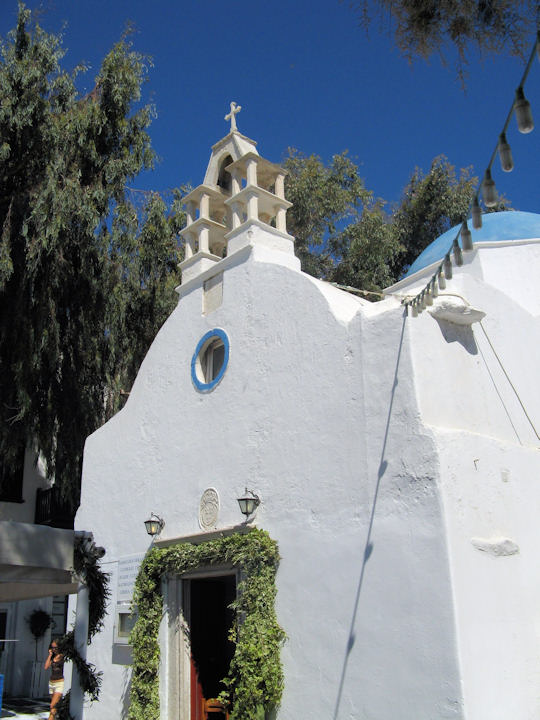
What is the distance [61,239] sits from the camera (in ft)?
37.6

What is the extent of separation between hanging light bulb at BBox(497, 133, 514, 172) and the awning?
4689 mm

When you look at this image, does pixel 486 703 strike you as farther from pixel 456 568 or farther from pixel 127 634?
pixel 127 634

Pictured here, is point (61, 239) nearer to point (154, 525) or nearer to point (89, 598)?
point (154, 525)

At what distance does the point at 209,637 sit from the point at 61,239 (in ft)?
22.7

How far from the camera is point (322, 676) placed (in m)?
6.45

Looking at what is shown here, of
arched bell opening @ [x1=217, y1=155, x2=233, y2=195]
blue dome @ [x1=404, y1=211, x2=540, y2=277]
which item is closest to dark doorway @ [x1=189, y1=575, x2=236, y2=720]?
A: blue dome @ [x1=404, y1=211, x2=540, y2=277]

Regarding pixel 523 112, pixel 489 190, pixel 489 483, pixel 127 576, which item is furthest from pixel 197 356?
pixel 523 112

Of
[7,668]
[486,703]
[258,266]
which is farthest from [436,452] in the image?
[7,668]

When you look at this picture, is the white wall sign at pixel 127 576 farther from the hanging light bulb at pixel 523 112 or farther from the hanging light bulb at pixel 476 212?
the hanging light bulb at pixel 523 112

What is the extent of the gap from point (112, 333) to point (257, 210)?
15.7 feet

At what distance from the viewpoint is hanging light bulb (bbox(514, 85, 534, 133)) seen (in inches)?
130

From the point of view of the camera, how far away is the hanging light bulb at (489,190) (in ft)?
12.1

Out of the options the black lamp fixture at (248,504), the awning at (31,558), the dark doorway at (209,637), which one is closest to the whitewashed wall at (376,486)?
the black lamp fixture at (248,504)

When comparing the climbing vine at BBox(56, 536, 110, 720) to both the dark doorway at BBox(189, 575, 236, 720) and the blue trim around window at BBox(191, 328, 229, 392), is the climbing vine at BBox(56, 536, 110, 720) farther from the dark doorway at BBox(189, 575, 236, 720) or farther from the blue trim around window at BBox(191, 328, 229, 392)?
the blue trim around window at BBox(191, 328, 229, 392)
